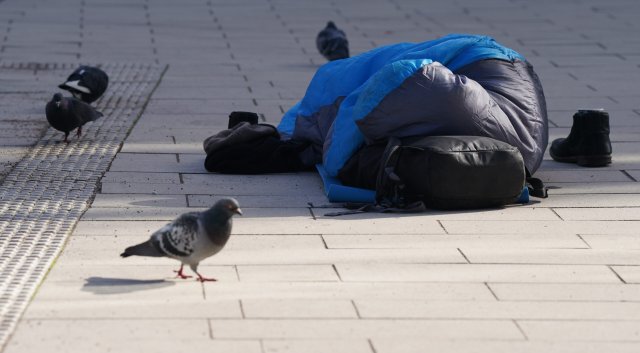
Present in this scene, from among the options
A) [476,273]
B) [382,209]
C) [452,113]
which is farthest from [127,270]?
[452,113]

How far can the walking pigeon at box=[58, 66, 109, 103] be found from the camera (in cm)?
922

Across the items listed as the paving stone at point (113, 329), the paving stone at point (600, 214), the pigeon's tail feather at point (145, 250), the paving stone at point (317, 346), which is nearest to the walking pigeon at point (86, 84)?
the paving stone at point (600, 214)

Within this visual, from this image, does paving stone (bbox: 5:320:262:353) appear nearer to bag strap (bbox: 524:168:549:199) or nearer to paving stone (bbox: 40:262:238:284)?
paving stone (bbox: 40:262:238:284)

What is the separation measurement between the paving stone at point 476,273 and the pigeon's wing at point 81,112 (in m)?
3.44

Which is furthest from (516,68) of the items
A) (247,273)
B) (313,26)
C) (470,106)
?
(313,26)

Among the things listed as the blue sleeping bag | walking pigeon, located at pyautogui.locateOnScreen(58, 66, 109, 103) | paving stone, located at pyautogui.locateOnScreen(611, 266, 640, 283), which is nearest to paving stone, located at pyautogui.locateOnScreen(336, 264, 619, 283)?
paving stone, located at pyautogui.locateOnScreen(611, 266, 640, 283)

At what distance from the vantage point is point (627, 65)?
1177cm

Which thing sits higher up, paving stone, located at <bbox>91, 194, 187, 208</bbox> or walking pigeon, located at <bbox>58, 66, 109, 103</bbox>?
paving stone, located at <bbox>91, 194, 187, 208</bbox>

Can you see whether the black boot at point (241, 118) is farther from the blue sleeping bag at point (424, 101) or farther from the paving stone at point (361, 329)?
the paving stone at point (361, 329)

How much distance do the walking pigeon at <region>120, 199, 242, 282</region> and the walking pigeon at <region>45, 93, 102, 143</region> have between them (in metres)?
3.44

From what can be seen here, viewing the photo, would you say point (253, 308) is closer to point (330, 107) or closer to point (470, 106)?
→ point (470, 106)

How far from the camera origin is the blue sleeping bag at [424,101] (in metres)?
6.74

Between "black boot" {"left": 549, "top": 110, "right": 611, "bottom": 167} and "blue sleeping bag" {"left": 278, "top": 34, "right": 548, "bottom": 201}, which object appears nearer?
"blue sleeping bag" {"left": 278, "top": 34, "right": 548, "bottom": 201}

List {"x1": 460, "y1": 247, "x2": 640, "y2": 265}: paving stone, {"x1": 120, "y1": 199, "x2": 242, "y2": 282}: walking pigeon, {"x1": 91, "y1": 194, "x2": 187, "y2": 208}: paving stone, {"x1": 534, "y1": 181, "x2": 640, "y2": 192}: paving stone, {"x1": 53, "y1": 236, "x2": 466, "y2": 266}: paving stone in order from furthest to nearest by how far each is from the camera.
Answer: {"x1": 534, "y1": 181, "x2": 640, "y2": 192}: paving stone, {"x1": 91, "y1": 194, "x2": 187, "y2": 208}: paving stone, {"x1": 460, "y1": 247, "x2": 640, "y2": 265}: paving stone, {"x1": 53, "y1": 236, "x2": 466, "y2": 266}: paving stone, {"x1": 120, "y1": 199, "x2": 242, "y2": 282}: walking pigeon
